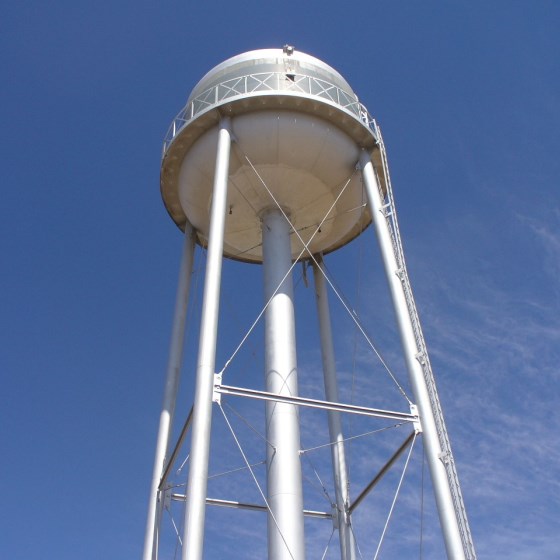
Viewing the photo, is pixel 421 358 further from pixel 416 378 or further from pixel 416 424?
pixel 416 424

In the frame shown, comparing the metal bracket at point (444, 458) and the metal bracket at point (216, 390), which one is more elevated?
the metal bracket at point (216, 390)

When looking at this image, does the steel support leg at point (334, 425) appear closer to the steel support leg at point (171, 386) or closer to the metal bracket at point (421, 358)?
the metal bracket at point (421, 358)

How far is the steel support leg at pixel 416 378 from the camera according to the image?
9.63 metres

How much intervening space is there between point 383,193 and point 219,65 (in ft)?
16.4

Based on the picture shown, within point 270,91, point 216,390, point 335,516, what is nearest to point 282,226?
point 270,91

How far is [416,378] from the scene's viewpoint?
11.1m

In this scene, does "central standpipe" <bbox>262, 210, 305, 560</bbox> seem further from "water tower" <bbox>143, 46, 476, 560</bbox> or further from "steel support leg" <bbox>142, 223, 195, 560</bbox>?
"steel support leg" <bbox>142, 223, 195, 560</bbox>

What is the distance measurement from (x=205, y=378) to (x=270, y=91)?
6.48m

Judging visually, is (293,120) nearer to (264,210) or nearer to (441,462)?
(264,210)

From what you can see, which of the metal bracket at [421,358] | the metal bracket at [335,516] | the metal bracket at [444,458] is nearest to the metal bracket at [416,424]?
the metal bracket at [444,458]

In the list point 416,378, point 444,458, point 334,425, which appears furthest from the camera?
point 334,425

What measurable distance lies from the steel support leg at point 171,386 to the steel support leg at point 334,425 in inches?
127

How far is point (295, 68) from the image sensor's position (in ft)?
48.6

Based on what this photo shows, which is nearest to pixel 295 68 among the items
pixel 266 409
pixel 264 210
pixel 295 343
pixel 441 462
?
pixel 264 210
